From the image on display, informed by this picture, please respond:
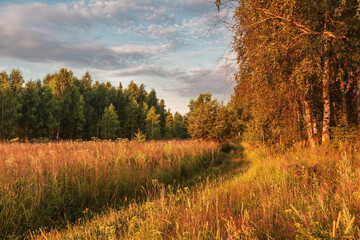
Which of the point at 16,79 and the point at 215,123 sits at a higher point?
the point at 16,79

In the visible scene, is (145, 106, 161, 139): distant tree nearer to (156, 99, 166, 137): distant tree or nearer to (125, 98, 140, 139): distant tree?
(125, 98, 140, 139): distant tree

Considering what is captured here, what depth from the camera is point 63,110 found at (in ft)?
125

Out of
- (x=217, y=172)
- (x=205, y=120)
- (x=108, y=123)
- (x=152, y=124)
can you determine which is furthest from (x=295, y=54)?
(x=152, y=124)

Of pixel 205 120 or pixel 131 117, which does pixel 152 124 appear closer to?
pixel 131 117

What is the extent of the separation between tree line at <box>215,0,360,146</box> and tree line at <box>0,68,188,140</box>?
13344mm

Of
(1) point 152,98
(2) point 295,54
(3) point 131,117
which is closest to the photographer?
(2) point 295,54

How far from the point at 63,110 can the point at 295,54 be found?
4152 centimetres

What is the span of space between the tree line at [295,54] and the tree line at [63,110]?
1334 centimetres

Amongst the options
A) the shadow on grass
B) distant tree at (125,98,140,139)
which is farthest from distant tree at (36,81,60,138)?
the shadow on grass

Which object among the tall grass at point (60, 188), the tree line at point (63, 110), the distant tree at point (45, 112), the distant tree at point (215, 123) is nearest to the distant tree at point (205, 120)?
the distant tree at point (215, 123)

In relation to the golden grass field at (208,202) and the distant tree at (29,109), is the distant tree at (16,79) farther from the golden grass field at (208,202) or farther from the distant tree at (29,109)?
the golden grass field at (208,202)

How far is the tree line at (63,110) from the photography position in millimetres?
30484

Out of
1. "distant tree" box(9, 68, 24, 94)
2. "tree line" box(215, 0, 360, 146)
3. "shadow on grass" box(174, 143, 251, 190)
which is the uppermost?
"distant tree" box(9, 68, 24, 94)

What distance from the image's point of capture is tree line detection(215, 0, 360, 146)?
6.98m
